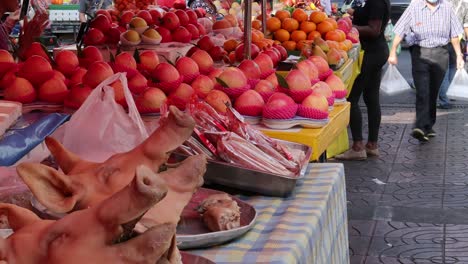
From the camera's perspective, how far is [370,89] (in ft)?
23.2

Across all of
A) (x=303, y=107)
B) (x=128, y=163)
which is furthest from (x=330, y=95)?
(x=128, y=163)

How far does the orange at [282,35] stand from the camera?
5.78m

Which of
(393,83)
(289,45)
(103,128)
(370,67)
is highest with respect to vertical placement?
(103,128)

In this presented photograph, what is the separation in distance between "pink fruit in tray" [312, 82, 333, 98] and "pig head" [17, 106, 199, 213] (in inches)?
80.2

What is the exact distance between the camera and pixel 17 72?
3295 millimetres

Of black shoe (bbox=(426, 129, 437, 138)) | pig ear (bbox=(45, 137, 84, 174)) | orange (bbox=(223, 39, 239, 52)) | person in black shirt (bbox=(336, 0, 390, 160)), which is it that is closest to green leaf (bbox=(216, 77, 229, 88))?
orange (bbox=(223, 39, 239, 52))

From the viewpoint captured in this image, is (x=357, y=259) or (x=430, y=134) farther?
(x=430, y=134)

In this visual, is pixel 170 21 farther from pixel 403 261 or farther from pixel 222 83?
pixel 403 261

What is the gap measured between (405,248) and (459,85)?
4.49m

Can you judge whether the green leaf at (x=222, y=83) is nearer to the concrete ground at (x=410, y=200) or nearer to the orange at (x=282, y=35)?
the concrete ground at (x=410, y=200)

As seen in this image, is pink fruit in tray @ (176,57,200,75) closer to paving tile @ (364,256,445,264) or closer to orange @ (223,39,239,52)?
orange @ (223,39,239,52)

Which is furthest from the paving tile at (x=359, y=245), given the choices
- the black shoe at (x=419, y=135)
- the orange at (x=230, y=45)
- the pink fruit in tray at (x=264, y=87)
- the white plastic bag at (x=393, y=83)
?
the white plastic bag at (x=393, y=83)

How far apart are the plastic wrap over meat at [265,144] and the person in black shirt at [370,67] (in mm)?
4444

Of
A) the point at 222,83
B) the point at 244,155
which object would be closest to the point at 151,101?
the point at 222,83
